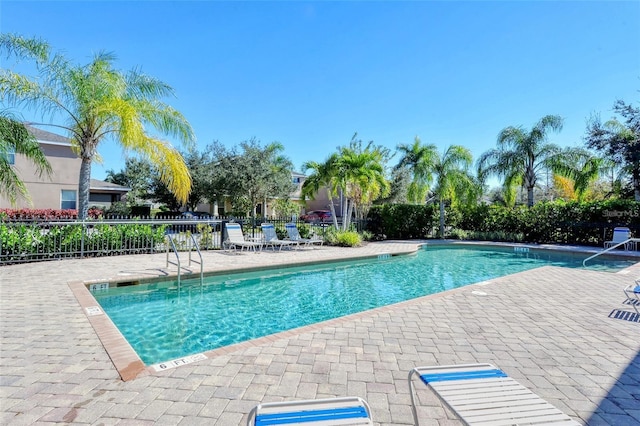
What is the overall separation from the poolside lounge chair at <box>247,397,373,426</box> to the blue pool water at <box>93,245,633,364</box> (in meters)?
3.20

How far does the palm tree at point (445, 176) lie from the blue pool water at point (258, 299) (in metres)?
7.76

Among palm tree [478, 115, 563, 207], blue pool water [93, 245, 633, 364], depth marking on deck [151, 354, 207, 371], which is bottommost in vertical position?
blue pool water [93, 245, 633, 364]

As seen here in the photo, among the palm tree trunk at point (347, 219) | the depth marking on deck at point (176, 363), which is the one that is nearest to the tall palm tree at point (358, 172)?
the palm tree trunk at point (347, 219)

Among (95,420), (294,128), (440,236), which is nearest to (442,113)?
(440,236)

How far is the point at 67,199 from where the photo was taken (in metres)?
21.7

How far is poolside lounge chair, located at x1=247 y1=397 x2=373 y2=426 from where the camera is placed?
178 centimetres

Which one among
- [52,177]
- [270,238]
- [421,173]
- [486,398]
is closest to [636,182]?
[421,173]

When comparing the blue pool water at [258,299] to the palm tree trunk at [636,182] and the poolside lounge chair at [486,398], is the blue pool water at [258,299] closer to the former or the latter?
the poolside lounge chair at [486,398]

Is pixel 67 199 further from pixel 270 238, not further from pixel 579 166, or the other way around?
pixel 579 166

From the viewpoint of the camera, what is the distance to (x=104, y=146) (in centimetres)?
1105

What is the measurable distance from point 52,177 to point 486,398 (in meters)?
25.4

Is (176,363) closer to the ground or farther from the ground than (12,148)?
closer to the ground

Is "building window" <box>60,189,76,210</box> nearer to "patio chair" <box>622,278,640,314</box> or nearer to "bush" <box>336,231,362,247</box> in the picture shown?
"bush" <box>336,231,362,247</box>

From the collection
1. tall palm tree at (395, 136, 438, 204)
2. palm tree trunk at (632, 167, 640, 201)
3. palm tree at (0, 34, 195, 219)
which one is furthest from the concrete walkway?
palm tree trunk at (632, 167, 640, 201)
